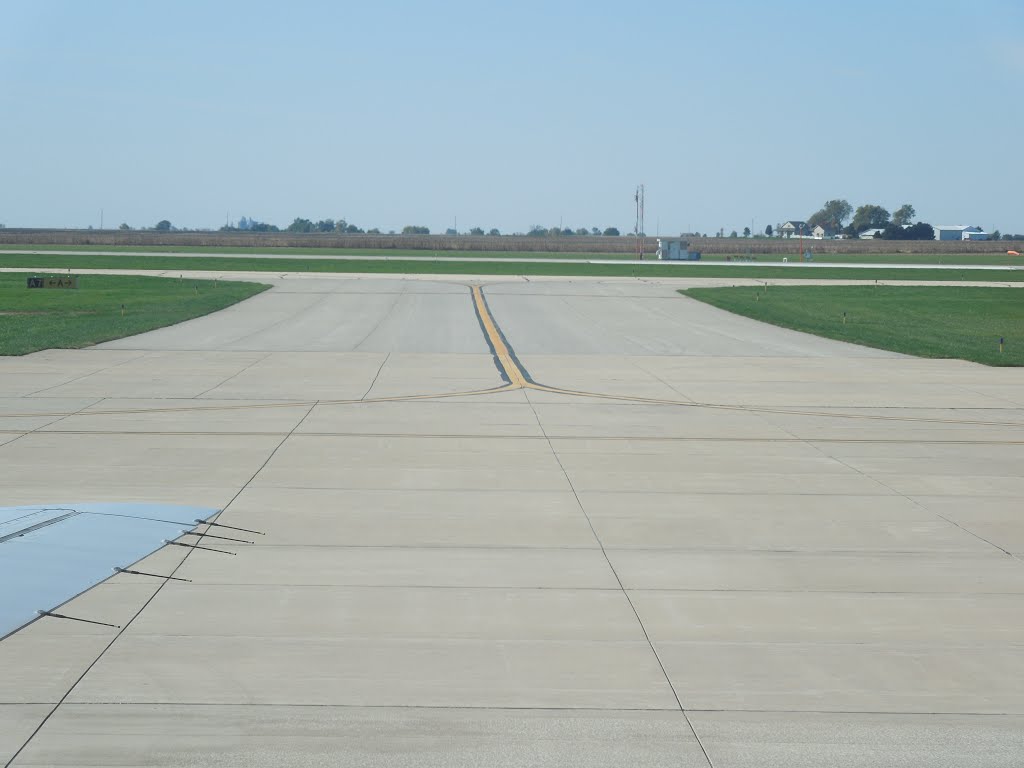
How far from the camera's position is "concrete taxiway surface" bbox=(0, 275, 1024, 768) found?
260 inches

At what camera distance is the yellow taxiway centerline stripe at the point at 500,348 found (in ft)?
79.5

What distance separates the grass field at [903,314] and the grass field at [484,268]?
56.7 feet

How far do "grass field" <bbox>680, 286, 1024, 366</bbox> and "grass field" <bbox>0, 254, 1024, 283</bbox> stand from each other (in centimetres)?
1730

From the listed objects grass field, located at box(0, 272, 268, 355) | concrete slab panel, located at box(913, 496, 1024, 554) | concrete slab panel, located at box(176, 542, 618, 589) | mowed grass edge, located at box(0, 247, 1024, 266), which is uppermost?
mowed grass edge, located at box(0, 247, 1024, 266)

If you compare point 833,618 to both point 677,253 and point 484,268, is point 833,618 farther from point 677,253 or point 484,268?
point 677,253

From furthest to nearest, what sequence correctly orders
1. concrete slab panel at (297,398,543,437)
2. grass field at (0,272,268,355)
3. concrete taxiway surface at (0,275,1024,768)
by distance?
grass field at (0,272,268,355) < concrete slab panel at (297,398,543,437) < concrete taxiway surface at (0,275,1024,768)

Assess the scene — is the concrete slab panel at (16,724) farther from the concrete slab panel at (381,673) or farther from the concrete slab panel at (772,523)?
the concrete slab panel at (772,523)

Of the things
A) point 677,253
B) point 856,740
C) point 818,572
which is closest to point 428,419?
point 818,572

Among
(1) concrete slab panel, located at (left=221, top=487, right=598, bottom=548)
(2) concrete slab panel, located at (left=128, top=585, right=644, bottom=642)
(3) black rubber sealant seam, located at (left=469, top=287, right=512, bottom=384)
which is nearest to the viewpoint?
(2) concrete slab panel, located at (left=128, top=585, right=644, bottom=642)

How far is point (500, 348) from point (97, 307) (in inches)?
754

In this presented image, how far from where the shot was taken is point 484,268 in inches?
3214

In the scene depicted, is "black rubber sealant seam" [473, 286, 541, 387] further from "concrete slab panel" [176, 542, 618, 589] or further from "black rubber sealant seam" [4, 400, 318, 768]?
"concrete slab panel" [176, 542, 618, 589]

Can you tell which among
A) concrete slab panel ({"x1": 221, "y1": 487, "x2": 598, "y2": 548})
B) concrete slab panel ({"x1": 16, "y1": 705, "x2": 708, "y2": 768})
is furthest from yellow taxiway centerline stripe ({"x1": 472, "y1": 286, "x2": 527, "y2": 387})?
concrete slab panel ({"x1": 16, "y1": 705, "x2": 708, "y2": 768})

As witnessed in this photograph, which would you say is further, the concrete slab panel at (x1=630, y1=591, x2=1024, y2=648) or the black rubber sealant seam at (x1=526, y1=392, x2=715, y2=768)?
the concrete slab panel at (x1=630, y1=591, x2=1024, y2=648)
